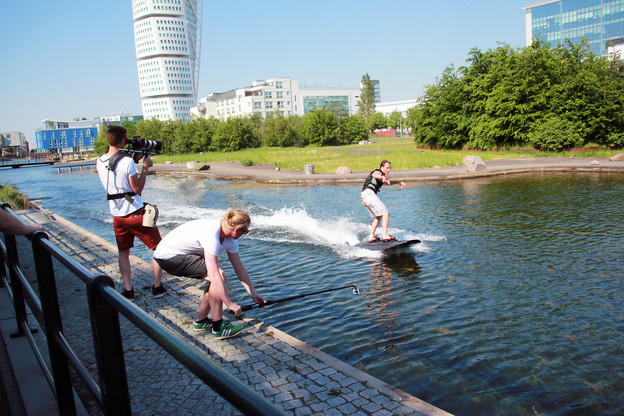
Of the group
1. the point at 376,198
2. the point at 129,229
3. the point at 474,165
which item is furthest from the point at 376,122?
the point at 129,229

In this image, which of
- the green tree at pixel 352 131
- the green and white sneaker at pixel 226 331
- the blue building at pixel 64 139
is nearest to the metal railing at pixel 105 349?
the green and white sneaker at pixel 226 331

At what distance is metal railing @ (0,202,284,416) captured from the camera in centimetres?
126

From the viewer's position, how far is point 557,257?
10102mm

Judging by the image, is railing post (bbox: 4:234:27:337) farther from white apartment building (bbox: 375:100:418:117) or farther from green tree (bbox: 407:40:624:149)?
white apartment building (bbox: 375:100:418:117)

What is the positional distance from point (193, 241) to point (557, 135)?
35.6 meters

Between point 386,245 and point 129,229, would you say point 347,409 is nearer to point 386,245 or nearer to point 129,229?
point 129,229

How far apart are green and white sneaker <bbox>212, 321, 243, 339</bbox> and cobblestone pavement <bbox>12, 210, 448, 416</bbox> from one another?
0.26 ft

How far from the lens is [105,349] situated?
6.58 feet

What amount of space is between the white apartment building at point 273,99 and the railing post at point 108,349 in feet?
501

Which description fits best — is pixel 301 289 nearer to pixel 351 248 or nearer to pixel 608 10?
pixel 351 248

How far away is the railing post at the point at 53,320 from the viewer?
3.01m

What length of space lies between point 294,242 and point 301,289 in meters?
4.30

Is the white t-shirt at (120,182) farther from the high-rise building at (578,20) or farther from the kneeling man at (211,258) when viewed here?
the high-rise building at (578,20)

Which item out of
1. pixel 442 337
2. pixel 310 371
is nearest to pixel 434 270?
pixel 442 337
